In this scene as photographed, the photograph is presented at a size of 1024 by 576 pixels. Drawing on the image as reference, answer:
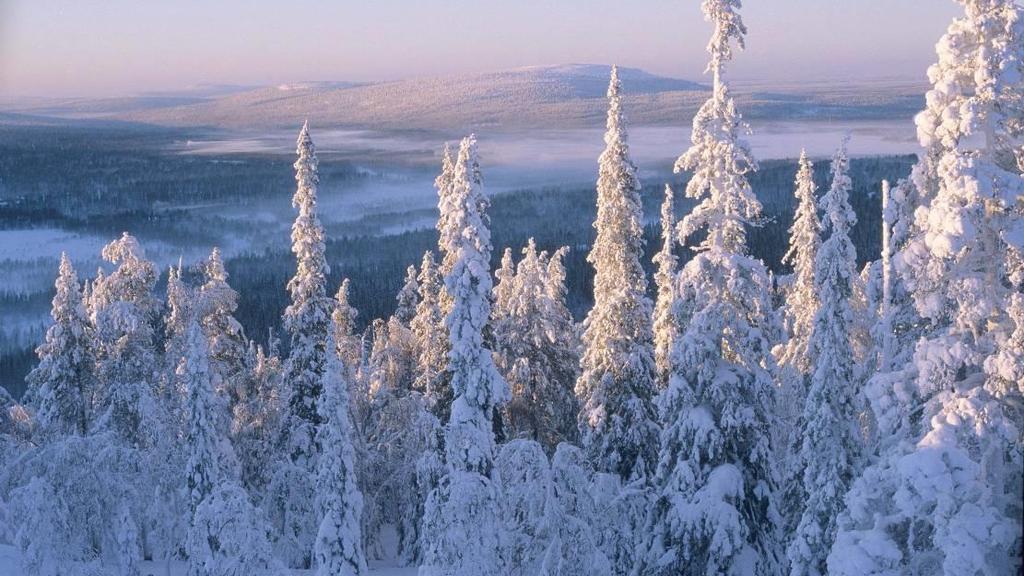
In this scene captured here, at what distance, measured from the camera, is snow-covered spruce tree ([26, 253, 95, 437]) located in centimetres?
3136

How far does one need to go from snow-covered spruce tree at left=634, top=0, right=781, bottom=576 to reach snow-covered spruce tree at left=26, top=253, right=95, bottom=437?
2247cm

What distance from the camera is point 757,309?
18781 millimetres

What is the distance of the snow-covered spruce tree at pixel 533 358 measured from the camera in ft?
91.9

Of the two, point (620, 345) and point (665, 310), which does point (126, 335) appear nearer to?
point (620, 345)

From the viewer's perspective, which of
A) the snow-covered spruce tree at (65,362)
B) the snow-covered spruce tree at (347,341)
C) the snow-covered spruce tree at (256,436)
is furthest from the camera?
the snow-covered spruce tree at (347,341)

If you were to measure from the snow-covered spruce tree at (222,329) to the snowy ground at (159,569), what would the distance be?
6388 mm

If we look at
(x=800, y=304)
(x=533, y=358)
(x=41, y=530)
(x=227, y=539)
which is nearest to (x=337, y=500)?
(x=227, y=539)

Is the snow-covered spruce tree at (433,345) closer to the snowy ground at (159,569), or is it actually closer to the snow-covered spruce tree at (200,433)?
the snow-covered spruce tree at (200,433)

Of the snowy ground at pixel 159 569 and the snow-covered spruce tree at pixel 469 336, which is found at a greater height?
the snow-covered spruce tree at pixel 469 336

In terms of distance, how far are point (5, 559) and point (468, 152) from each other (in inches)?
635

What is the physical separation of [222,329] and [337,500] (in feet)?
37.2

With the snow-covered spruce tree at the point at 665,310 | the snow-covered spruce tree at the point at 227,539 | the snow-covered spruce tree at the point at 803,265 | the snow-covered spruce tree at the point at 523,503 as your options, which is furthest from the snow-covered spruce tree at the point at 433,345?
the snow-covered spruce tree at the point at 803,265

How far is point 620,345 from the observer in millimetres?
24078

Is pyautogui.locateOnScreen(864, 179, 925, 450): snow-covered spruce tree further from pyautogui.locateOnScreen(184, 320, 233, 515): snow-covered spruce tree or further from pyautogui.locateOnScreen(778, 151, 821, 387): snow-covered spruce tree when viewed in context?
pyautogui.locateOnScreen(184, 320, 233, 515): snow-covered spruce tree
